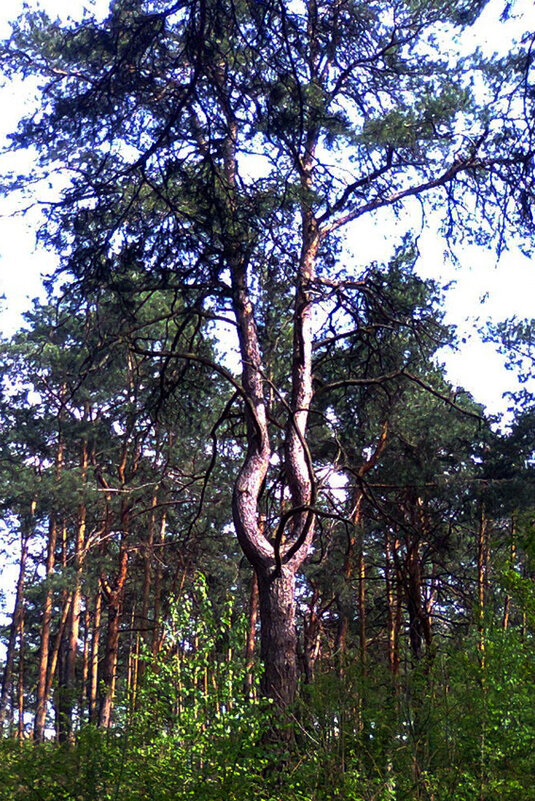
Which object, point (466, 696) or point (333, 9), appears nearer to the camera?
point (466, 696)

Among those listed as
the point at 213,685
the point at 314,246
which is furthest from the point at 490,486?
the point at 213,685

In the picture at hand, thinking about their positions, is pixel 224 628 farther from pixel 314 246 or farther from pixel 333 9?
pixel 333 9

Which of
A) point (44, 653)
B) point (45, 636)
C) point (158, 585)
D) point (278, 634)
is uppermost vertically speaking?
point (158, 585)

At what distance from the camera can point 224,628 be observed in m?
6.91

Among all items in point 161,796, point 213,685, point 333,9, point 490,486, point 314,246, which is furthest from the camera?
point 490,486

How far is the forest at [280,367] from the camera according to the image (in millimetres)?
5855

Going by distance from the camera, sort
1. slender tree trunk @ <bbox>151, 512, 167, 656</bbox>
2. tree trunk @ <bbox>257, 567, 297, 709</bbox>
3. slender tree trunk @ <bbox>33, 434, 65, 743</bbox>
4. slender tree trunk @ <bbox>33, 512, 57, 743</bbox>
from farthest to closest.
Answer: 1. slender tree trunk @ <bbox>33, 512, 57, 743</bbox>
2. slender tree trunk @ <bbox>151, 512, 167, 656</bbox>
3. slender tree trunk @ <bbox>33, 434, 65, 743</bbox>
4. tree trunk @ <bbox>257, 567, 297, 709</bbox>

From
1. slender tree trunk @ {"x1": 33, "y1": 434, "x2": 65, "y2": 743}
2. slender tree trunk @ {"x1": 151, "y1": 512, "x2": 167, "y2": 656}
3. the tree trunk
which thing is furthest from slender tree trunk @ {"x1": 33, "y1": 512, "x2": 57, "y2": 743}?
the tree trunk

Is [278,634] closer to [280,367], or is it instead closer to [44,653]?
[280,367]

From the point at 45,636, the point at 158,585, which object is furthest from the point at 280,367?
the point at 45,636

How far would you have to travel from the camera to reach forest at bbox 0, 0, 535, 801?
5.86 meters

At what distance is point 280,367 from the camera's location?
15.6 meters

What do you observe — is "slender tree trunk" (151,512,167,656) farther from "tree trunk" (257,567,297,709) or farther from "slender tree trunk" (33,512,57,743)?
"tree trunk" (257,567,297,709)

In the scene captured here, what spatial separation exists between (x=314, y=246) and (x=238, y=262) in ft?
4.79
